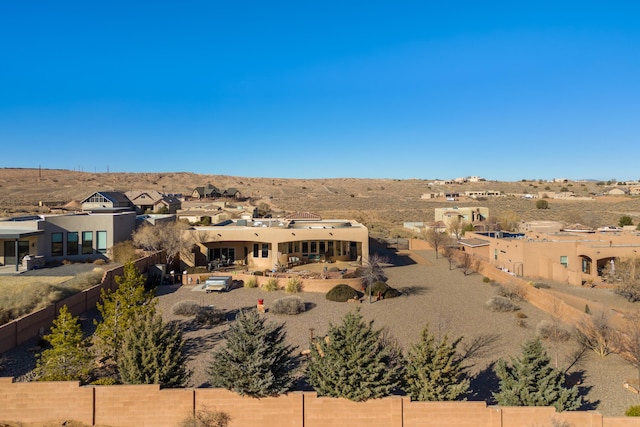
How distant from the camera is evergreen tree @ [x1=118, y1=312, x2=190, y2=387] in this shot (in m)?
12.8

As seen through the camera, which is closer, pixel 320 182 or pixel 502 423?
pixel 502 423

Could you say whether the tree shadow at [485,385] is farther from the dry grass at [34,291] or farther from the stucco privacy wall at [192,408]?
the dry grass at [34,291]

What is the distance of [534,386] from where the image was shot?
12.5 m

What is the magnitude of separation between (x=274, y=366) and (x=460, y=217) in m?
52.3

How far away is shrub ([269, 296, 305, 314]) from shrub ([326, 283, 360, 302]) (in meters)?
2.80

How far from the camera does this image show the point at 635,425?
11.6m

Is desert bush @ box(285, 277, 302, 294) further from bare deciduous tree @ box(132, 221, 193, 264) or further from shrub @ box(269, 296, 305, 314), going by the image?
bare deciduous tree @ box(132, 221, 193, 264)

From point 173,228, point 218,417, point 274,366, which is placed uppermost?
point 173,228

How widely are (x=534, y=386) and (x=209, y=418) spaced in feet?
31.2

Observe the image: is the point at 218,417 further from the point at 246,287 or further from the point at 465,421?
the point at 246,287

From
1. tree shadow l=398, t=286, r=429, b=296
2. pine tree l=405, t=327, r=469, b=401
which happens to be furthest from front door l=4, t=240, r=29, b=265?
pine tree l=405, t=327, r=469, b=401

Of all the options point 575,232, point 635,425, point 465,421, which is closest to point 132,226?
point 465,421

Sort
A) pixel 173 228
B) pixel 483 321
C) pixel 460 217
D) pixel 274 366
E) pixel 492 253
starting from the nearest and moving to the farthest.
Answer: pixel 274 366, pixel 483 321, pixel 173 228, pixel 492 253, pixel 460 217

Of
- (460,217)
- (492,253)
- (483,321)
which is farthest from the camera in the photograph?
(460,217)
